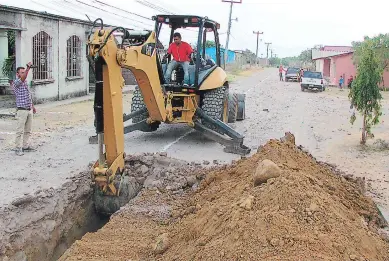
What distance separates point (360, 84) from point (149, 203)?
Answer: 7165mm

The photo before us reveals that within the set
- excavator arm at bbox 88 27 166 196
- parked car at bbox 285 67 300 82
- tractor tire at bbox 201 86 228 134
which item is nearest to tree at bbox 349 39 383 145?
tractor tire at bbox 201 86 228 134

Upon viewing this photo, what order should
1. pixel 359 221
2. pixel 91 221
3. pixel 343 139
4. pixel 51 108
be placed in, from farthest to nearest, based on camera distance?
pixel 51 108
pixel 343 139
pixel 91 221
pixel 359 221

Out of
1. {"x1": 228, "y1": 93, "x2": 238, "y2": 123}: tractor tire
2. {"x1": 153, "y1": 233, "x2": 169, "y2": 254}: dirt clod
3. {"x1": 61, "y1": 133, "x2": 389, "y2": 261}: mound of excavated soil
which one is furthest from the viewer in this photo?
{"x1": 228, "y1": 93, "x2": 238, "y2": 123}: tractor tire

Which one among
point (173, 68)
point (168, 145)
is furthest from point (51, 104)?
point (173, 68)

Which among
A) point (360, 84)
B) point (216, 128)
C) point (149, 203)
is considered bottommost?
point (149, 203)

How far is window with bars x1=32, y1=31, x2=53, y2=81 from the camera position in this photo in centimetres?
1780

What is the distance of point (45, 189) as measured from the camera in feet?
23.3

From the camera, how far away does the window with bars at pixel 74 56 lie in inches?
815

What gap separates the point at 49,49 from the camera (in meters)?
18.7

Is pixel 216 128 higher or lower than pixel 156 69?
lower

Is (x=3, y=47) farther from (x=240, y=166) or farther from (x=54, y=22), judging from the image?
(x=240, y=166)

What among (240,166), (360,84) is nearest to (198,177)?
(240,166)

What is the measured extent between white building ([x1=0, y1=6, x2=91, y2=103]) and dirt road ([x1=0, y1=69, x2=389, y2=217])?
189 cm

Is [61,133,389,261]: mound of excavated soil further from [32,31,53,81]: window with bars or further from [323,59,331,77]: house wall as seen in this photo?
[323,59,331,77]: house wall
